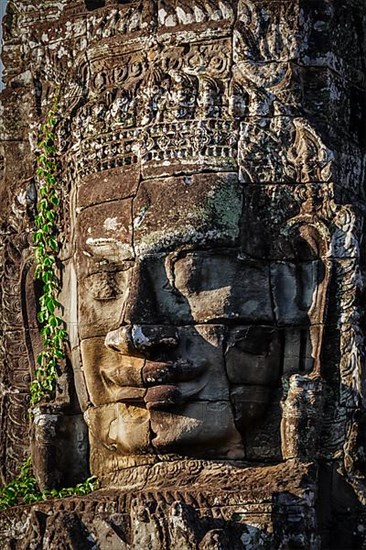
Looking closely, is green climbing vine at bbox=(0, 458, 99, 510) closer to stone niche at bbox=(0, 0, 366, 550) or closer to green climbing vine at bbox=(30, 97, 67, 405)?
stone niche at bbox=(0, 0, 366, 550)

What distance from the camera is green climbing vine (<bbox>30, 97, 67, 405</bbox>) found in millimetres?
19938

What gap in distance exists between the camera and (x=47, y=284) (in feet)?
65.7

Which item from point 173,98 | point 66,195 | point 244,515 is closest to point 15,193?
point 66,195

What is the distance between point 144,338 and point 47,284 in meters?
1.65

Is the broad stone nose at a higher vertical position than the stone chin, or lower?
higher

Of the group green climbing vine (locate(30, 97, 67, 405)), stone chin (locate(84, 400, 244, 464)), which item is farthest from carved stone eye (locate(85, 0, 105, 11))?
stone chin (locate(84, 400, 244, 464))

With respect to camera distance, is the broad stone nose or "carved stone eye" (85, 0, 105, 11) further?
"carved stone eye" (85, 0, 105, 11)

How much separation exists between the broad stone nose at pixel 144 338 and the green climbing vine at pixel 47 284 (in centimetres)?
123

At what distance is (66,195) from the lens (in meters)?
19.9

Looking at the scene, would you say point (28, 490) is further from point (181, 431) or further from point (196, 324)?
point (196, 324)

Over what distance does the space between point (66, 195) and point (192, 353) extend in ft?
6.58

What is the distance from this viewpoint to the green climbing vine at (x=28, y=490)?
1945 centimetres

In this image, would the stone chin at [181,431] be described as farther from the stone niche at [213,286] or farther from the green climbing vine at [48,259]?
the green climbing vine at [48,259]

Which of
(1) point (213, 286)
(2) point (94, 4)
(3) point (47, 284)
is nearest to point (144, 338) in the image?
(1) point (213, 286)
